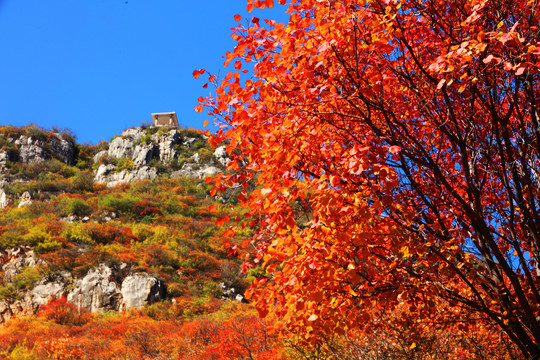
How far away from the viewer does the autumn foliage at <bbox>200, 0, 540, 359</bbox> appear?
3.21m

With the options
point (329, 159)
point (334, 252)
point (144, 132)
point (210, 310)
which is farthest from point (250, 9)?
point (144, 132)

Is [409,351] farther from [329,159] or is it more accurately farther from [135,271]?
[135,271]

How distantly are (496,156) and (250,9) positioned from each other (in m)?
3.27

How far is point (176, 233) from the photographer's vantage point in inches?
985

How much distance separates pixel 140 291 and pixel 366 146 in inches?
640

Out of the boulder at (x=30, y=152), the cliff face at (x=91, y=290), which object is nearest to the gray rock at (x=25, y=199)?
the boulder at (x=30, y=152)

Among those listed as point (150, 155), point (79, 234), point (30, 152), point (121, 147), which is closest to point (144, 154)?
point (150, 155)

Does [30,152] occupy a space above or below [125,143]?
below

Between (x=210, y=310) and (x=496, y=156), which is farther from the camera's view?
(x=210, y=310)

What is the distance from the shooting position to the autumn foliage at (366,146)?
10.5 ft

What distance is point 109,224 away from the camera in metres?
24.3

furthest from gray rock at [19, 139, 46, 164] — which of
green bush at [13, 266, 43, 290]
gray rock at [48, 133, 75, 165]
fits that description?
green bush at [13, 266, 43, 290]

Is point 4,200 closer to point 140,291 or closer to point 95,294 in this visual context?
point 95,294

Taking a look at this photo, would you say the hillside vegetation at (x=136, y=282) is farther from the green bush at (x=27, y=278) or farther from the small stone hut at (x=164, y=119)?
the small stone hut at (x=164, y=119)
